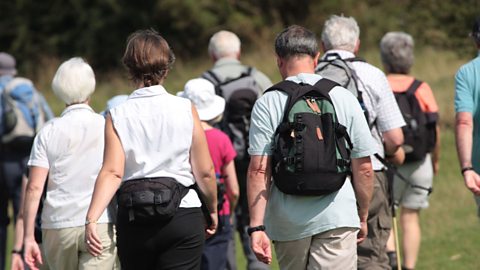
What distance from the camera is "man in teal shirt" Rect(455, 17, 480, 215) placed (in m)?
6.71

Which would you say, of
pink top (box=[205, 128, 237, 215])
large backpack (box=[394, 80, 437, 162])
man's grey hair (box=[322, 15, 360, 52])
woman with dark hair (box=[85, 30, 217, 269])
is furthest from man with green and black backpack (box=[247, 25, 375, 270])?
large backpack (box=[394, 80, 437, 162])

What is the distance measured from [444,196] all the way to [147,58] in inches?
367

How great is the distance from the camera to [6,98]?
35.3 feet

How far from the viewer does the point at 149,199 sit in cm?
568

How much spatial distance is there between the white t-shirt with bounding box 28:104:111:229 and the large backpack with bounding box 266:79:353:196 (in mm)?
1385

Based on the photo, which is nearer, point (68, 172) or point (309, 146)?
point (309, 146)

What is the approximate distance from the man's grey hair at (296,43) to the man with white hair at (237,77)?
3.37 metres

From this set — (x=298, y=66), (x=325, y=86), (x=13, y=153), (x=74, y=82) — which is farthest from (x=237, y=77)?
(x=325, y=86)

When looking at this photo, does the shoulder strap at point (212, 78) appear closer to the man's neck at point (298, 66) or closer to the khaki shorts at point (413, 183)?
the khaki shorts at point (413, 183)

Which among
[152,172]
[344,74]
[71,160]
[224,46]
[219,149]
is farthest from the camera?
[224,46]

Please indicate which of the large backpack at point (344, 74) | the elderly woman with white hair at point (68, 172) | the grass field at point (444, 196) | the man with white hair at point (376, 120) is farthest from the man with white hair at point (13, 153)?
the large backpack at point (344, 74)

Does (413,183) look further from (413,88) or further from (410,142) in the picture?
(413,88)

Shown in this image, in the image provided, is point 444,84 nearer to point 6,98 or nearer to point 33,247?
point 6,98

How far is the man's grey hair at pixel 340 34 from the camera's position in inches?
295
